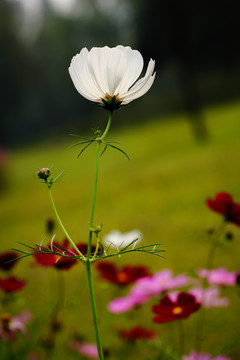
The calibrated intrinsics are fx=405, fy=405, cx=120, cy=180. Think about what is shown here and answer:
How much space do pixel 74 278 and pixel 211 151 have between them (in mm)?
3300

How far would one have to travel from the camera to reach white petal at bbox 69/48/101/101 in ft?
1.32

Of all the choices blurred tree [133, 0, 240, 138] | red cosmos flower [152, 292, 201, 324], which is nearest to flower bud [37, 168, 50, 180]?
red cosmos flower [152, 292, 201, 324]

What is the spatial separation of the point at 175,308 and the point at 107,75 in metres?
0.29

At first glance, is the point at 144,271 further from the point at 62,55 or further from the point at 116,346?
the point at 62,55

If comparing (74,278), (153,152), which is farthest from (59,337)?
(153,152)

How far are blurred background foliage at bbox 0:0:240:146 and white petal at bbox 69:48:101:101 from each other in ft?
19.2

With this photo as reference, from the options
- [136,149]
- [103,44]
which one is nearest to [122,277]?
[136,149]

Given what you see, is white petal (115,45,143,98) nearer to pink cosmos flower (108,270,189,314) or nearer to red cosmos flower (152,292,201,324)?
red cosmos flower (152,292,201,324)

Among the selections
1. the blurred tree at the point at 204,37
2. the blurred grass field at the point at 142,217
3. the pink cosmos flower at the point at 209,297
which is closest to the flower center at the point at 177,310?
the blurred grass field at the point at 142,217

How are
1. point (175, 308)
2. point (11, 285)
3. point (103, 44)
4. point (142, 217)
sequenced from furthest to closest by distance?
point (103, 44) < point (142, 217) < point (11, 285) < point (175, 308)

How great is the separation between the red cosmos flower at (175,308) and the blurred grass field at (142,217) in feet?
0.33

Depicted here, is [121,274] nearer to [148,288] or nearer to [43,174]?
[148,288]

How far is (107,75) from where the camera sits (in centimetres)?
41

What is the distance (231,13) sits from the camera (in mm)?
12242
